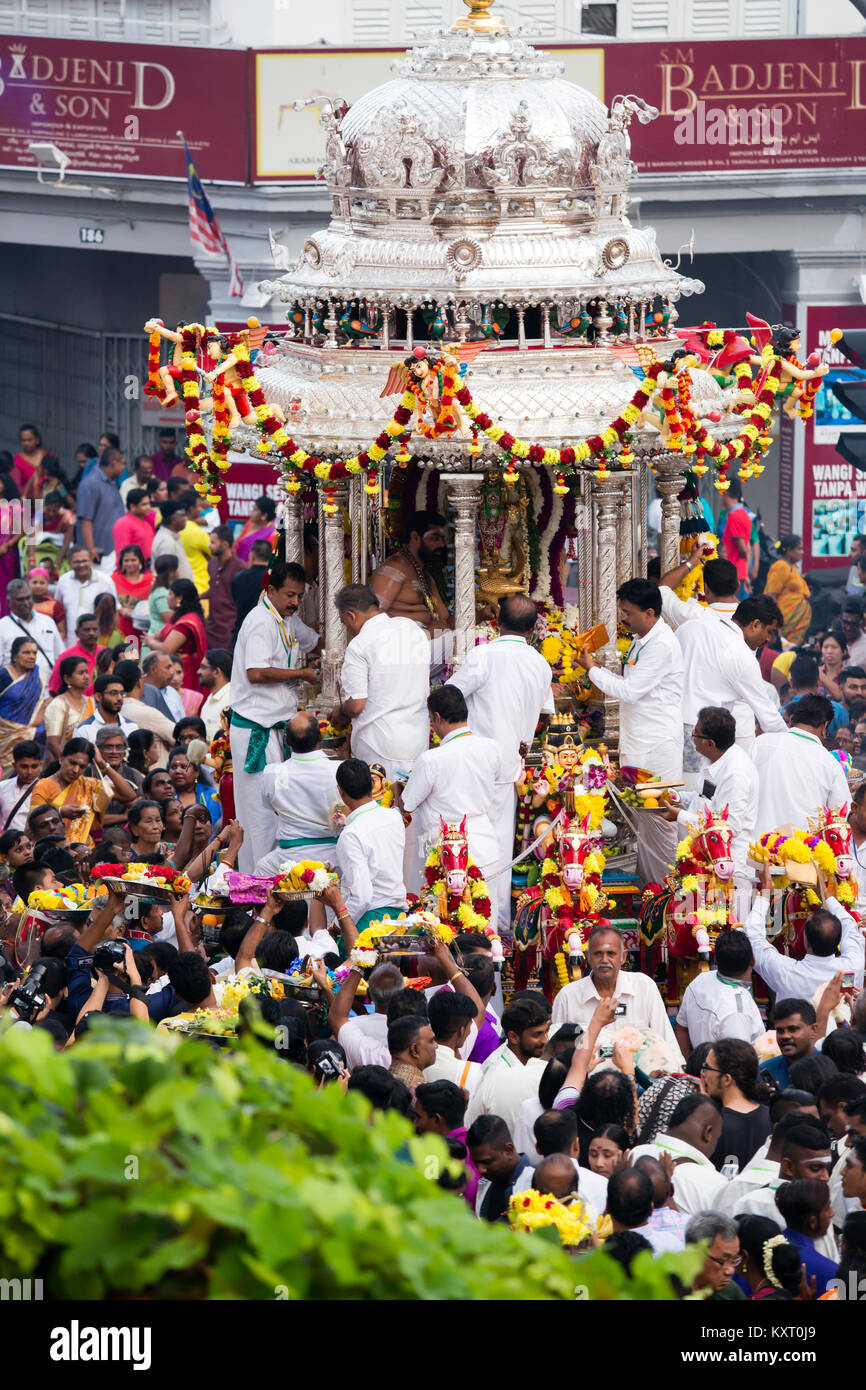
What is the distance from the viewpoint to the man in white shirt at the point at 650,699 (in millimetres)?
9805

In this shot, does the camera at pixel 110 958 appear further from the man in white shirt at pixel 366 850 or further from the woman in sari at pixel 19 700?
the woman in sari at pixel 19 700

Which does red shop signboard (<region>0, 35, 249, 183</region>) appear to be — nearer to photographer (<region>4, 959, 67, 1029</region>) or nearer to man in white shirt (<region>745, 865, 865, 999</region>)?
man in white shirt (<region>745, 865, 865, 999</region>)

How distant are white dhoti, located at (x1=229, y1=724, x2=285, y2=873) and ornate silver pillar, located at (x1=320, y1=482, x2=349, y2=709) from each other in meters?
0.32

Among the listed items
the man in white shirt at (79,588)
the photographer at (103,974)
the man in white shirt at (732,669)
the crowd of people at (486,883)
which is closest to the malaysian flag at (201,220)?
the man in white shirt at (79,588)

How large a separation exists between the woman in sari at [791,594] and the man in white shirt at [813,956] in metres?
6.30

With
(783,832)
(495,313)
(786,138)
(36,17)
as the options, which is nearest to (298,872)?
Answer: (783,832)

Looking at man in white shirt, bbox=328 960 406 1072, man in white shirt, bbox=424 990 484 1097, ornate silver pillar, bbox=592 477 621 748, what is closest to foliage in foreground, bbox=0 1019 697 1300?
man in white shirt, bbox=424 990 484 1097

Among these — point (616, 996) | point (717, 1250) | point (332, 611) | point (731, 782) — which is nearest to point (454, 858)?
point (731, 782)

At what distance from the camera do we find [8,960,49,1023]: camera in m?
7.78

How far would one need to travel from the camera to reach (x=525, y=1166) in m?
6.52

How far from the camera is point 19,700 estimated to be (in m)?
12.0

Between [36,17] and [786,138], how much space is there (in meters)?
6.64

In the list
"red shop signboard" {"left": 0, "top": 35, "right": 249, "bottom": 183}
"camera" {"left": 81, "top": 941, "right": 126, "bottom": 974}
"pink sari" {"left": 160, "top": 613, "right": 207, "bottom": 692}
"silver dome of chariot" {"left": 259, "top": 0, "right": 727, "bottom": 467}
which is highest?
"red shop signboard" {"left": 0, "top": 35, "right": 249, "bottom": 183}
